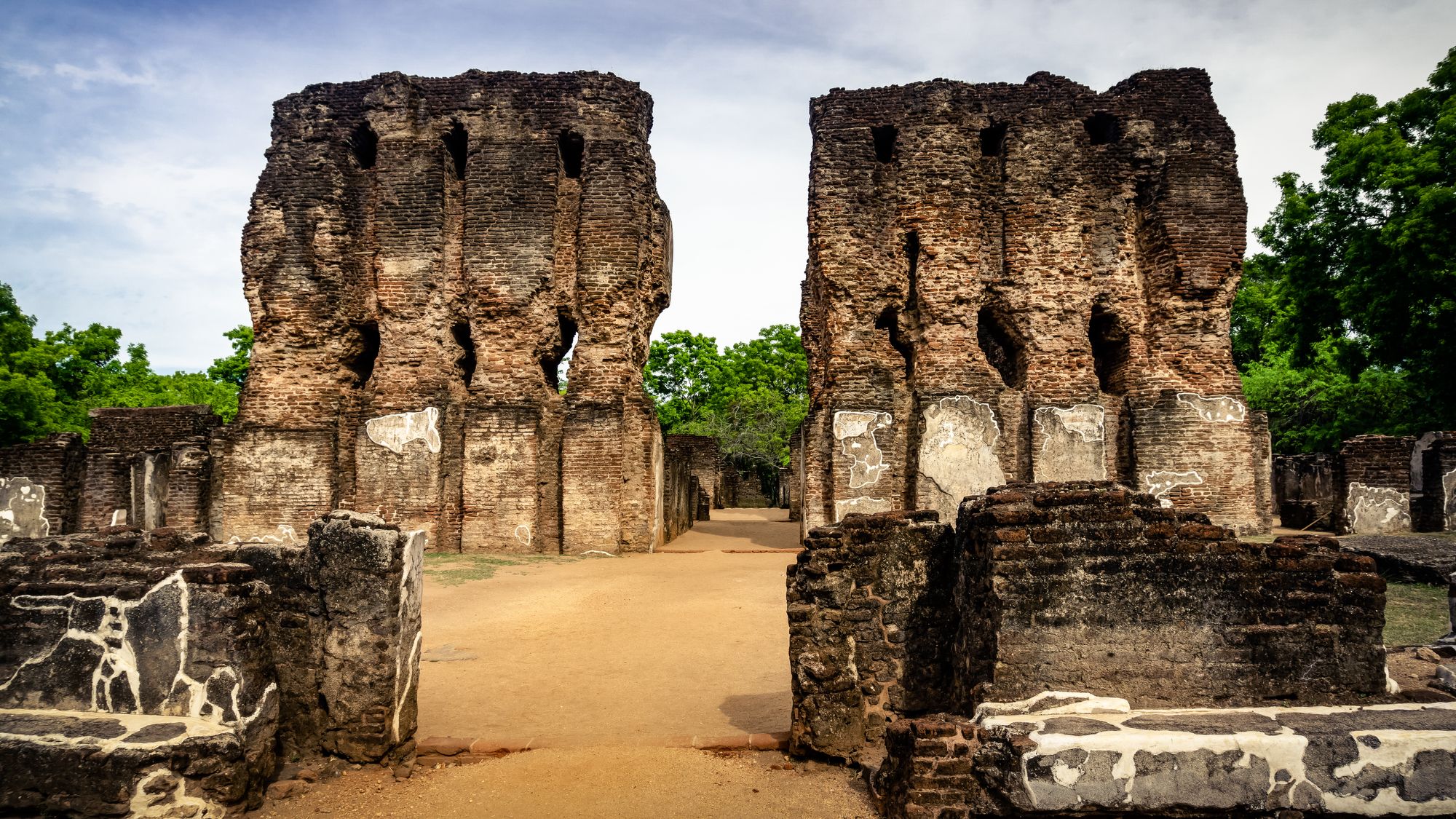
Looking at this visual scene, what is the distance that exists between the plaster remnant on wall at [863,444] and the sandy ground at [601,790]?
29.1 feet

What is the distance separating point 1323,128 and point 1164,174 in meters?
7.91

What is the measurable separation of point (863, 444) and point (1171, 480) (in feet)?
17.6

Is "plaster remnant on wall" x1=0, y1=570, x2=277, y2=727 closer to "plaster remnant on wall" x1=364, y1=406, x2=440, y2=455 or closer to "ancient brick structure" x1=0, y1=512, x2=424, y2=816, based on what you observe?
"ancient brick structure" x1=0, y1=512, x2=424, y2=816

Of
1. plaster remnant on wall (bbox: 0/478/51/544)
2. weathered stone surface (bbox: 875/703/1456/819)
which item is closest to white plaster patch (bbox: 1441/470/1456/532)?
weathered stone surface (bbox: 875/703/1456/819)

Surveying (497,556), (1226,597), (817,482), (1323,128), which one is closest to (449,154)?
(497,556)

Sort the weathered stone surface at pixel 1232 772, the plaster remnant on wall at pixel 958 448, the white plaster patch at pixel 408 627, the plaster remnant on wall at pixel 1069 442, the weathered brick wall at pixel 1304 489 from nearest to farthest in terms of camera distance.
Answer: the weathered stone surface at pixel 1232 772
the white plaster patch at pixel 408 627
the plaster remnant on wall at pixel 958 448
the plaster remnant on wall at pixel 1069 442
the weathered brick wall at pixel 1304 489

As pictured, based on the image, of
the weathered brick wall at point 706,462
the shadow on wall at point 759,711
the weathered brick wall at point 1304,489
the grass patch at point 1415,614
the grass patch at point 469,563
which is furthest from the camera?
the weathered brick wall at point 706,462

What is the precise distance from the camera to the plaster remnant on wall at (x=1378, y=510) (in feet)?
46.7

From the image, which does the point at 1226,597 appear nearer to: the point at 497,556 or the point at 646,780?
the point at 646,780

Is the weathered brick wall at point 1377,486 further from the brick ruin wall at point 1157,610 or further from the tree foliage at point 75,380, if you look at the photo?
the tree foliage at point 75,380

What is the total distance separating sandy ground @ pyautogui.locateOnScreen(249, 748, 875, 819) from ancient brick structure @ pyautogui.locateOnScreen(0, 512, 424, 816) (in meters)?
0.32

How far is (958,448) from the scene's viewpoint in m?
13.3

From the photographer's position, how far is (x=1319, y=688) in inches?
155

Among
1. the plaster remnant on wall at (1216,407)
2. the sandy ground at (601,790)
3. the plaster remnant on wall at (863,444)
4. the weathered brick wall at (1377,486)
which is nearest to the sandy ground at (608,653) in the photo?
the sandy ground at (601,790)
